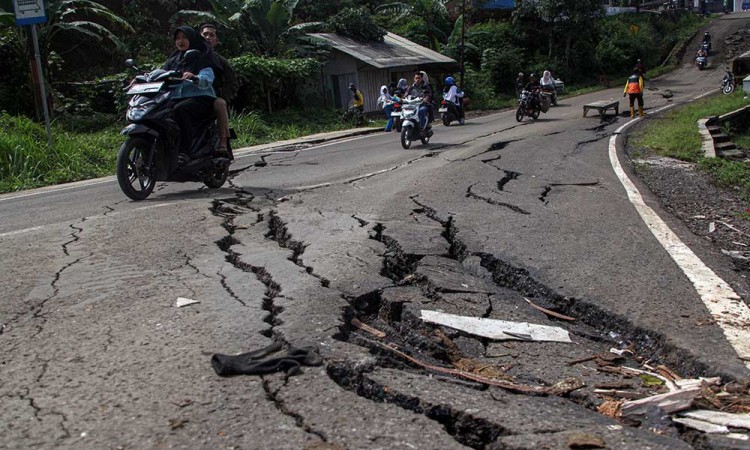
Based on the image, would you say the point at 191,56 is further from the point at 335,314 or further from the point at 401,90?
the point at 401,90

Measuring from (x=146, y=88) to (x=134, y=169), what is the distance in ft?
2.75

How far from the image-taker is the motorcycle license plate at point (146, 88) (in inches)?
287

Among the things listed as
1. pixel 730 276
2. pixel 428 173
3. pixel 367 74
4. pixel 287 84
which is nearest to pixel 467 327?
pixel 730 276

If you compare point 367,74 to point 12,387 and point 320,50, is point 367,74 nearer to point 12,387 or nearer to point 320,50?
point 320,50

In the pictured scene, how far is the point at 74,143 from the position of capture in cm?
1378

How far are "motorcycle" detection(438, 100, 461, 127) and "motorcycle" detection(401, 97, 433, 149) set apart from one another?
21.1ft

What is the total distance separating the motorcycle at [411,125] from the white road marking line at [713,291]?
7.43 m


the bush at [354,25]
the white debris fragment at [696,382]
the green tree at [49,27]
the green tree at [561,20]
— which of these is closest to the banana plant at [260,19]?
the green tree at [49,27]

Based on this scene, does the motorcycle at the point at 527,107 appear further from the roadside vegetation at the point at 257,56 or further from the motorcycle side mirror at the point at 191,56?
the motorcycle side mirror at the point at 191,56

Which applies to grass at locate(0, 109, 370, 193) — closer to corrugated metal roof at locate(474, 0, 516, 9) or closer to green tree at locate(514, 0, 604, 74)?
green tree at locate(514, 0, 604, 74)

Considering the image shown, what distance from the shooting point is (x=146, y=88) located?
7312 mm

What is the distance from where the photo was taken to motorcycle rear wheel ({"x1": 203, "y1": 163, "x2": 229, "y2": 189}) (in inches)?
324

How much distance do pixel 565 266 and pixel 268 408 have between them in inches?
114

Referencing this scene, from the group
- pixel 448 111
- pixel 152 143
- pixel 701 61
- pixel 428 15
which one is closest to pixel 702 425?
pixel 152 143
